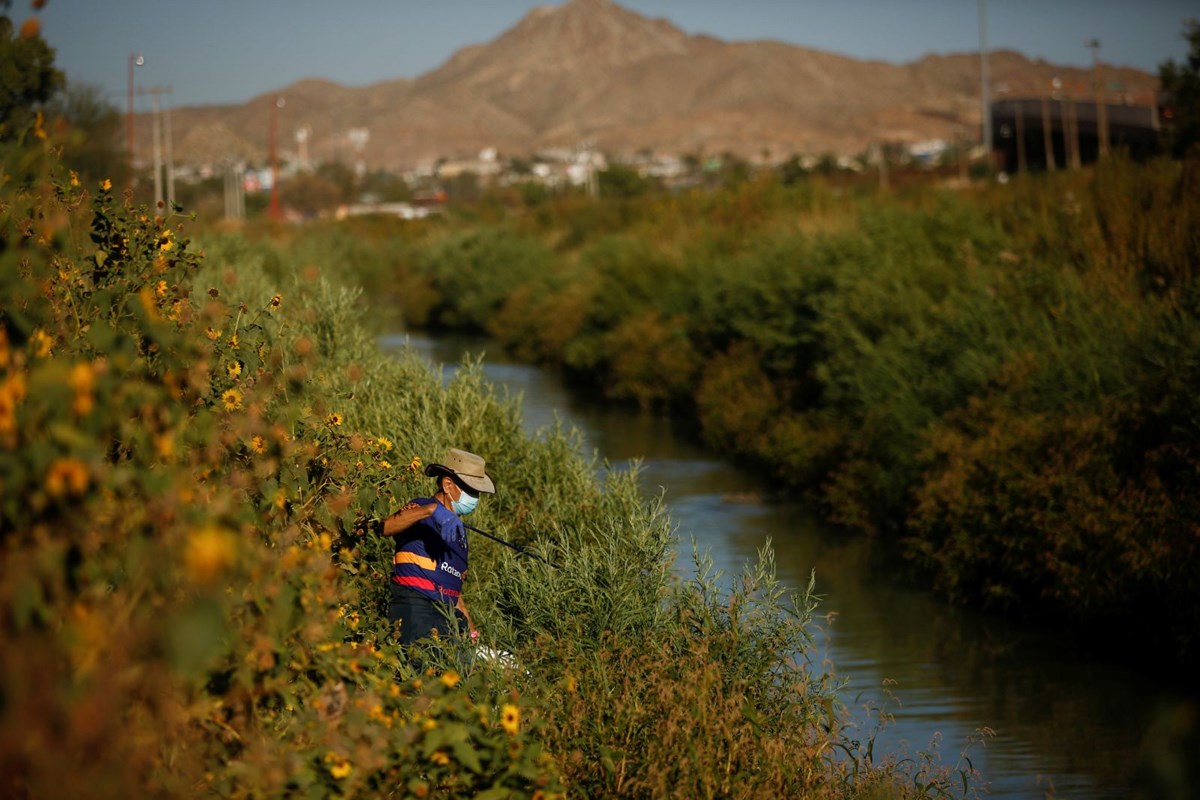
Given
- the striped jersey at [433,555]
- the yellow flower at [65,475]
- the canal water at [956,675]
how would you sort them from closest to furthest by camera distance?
1. the yellow flower at [65,475]
2. the striped jersey at [433,555]
3. the canal water at [956,675]

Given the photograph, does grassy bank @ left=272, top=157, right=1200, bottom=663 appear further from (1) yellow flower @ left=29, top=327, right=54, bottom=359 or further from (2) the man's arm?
(1) yellow flower @ left=29, top=327, right=54, bottom=359

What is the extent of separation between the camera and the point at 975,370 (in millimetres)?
18562

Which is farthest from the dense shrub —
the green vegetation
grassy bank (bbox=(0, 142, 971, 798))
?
the green vegetation

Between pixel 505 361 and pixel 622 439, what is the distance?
15706 mm

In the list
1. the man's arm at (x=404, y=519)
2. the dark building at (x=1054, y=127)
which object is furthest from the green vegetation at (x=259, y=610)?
the dark building at (x=1054, y=127)

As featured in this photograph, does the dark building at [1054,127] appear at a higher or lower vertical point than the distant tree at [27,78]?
higher

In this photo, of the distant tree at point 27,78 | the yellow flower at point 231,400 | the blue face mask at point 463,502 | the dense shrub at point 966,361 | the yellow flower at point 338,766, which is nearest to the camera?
the yellow flower at point 338,766

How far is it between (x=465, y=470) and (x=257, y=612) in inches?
171

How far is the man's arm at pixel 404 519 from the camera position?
28.1ft

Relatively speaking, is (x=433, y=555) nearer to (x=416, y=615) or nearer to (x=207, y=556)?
(x=416, y=615)

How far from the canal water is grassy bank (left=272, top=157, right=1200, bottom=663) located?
1.88ft

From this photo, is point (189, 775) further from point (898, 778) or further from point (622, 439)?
point (622, 439)

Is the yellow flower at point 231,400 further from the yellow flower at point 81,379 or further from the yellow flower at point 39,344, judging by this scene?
the yellow flower at point 81,379

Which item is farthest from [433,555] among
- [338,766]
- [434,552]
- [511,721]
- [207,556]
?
[207,556]
